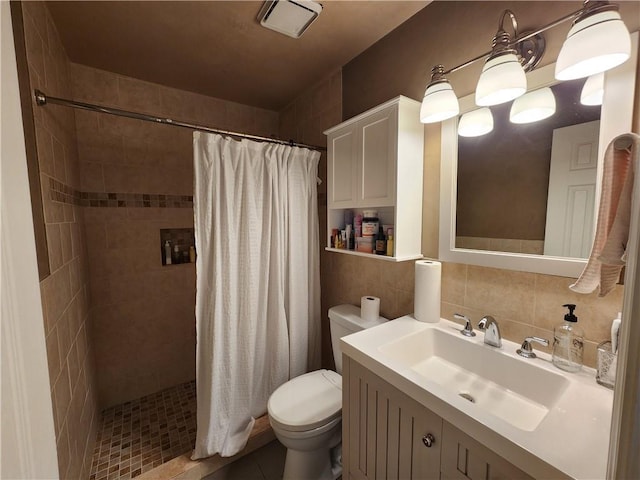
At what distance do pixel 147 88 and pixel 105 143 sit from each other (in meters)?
0.50

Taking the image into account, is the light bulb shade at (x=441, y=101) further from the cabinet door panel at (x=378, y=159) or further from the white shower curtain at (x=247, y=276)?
A: the white shower curtain at (x=247, y=276)

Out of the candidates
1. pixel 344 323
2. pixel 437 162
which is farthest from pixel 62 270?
pixel 437 162

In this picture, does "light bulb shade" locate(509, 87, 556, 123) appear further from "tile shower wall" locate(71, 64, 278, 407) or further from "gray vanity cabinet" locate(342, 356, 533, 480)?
"tile shower wall" locate(71, 64, 278, 407)

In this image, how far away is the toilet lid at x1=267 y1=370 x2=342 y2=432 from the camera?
4.12 feet

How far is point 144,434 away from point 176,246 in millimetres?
1295

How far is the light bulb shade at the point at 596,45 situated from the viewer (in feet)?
2.39

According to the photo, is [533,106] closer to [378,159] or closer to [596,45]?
[596,45]

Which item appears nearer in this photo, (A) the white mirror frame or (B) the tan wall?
(A) the white mirror frame

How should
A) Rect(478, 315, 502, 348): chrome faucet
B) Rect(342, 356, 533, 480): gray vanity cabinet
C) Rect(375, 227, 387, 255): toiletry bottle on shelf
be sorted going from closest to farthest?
Rect(342, 356, 533, 480): gray vanity cabinet
Rect(478, 315, 502, 348): chrome faucet
Rect(375, 227, 387, 255): toiletry bottle on shelf

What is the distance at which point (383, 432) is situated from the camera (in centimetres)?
97

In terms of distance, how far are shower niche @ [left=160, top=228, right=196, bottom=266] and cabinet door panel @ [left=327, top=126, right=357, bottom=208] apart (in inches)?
51.1

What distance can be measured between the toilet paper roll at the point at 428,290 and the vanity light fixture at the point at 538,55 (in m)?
0.66

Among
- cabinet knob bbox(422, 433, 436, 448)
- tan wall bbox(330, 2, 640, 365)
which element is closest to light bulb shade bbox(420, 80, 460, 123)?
tan wall bbox(330, 2, 640, 365)

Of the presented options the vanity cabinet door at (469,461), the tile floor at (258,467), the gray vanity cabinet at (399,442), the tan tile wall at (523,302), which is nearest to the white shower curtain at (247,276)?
the tile floor at (258,467)
